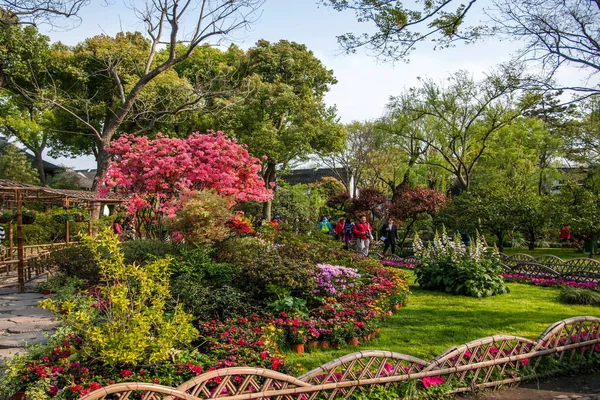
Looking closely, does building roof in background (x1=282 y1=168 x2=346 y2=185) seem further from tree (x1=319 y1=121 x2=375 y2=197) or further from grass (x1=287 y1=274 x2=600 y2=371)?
grass (x1=287 y1=274 x2=600 y2=371)

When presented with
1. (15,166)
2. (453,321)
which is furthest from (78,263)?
(15,166)

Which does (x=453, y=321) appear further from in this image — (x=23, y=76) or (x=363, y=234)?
(x=23, y=76)

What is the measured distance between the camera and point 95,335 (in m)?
4.10

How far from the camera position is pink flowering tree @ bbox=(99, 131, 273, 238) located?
10.8 m

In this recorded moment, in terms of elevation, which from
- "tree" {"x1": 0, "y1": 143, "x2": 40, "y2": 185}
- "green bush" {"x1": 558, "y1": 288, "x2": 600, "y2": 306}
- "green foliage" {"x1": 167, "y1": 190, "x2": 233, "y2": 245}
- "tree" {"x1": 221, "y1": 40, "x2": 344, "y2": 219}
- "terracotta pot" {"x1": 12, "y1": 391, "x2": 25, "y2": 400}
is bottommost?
"terracotta pot" {"x1": 12, "y1": 391, "x2": 25, "y2": 400}

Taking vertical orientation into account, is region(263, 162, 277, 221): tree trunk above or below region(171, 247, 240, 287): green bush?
above

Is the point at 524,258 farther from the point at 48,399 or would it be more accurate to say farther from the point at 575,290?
the point at 48,399

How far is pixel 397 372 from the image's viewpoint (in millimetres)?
4457

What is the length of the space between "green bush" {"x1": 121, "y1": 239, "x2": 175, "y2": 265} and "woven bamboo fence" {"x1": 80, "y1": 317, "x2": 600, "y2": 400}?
4765 millimetres

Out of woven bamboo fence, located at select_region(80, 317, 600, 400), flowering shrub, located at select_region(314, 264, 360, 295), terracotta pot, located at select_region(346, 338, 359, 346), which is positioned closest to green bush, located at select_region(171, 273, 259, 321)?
flowering shrub, located at select_region(314, 264, 360, 295)

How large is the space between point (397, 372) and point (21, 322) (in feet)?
18.6

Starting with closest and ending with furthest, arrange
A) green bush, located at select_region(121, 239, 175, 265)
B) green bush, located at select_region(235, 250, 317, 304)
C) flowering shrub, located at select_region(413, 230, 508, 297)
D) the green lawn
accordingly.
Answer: green bush, located at select_region(235, 250, 317, 304) → green bush, located at select_region(121, 239, 175, 265) → flowering shrub, located at select_region(413, 230, 508, 297) → the green lawn

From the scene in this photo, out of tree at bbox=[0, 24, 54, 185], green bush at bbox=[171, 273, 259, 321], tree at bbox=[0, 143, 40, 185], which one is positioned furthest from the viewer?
tree at bbox=[0, 143, 40, 185]

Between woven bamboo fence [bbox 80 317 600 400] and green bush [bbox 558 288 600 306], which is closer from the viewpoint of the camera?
woven bamboo fence [bbox 80 317 600 400]
